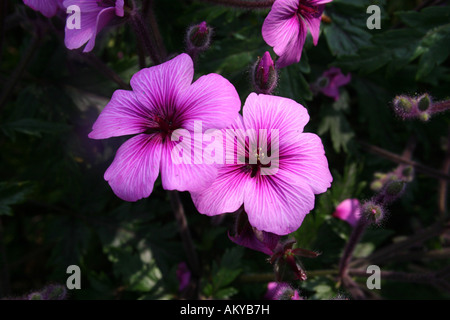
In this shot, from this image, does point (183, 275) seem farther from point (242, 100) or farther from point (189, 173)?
point (189, 173)

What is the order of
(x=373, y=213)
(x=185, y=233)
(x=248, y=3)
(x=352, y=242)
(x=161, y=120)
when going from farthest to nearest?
(x=185, y=233) < (x=352, y=242) < (x=248, y=3) < (x=373, y=213) < (x=161, y=120)

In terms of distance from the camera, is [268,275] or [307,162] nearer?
[307,162]

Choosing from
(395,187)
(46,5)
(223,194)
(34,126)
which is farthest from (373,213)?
(34,126)

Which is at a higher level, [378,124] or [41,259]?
[378,124]

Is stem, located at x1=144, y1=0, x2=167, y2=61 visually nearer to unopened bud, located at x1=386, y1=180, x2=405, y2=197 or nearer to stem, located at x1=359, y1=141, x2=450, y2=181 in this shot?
unopened bud, located at x1=386, y1=180, x2=405, y2=197

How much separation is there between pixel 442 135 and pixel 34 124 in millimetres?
2606

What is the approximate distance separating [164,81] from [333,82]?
149 centimetres

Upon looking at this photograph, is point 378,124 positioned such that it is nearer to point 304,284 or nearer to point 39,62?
point 304,284

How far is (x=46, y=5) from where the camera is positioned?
1804 mm

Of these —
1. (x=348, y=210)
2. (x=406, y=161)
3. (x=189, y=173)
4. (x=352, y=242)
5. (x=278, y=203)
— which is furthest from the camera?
(x=406, y=161)

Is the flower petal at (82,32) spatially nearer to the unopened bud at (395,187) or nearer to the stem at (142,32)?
the stem at (142,32)

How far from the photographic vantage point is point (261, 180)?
1.62 m
